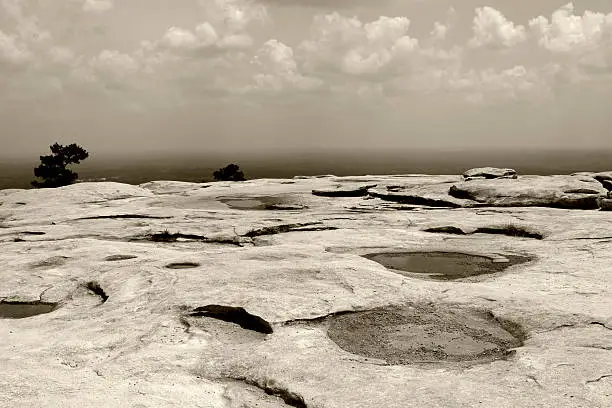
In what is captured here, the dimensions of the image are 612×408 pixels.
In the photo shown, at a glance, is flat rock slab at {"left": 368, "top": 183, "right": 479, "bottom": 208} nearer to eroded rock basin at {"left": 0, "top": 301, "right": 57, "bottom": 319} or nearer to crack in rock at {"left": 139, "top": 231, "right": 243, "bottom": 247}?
crack in rock at {"left": 139, "top": 231, "right": 243, "bottom": 247}

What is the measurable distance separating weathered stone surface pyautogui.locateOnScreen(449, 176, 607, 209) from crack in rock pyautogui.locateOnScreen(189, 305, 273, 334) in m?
19.3

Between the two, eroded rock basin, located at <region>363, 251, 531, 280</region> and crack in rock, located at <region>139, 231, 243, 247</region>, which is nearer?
eroded rock basin, located at <region>363, 251, 531, 280</region>

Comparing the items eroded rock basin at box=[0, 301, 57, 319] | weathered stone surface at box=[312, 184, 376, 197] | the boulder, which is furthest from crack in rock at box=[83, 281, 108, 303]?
the boulder

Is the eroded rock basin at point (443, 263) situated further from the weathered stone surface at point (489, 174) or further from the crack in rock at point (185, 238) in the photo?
the weathered stone surface at point (489, 174)

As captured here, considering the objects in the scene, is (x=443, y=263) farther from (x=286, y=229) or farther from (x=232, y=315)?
(x=232, y=315)

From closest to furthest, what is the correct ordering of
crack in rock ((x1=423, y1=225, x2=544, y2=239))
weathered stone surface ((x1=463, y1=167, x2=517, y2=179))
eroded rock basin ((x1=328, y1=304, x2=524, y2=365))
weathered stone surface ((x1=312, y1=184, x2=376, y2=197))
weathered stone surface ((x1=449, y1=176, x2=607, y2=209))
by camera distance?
eroded rock basin ((x1=328, y1=304, x2=524, y2=365))
crack in rock ((x1=423, y1=225, x2=544, y2=239))
weathered stone surface ((x1=449, y1=176, x2=607, y2=209))
weathered stone surface ((x1=312, y1=184, x2=376, y2=197))
weathered stone surface ((x1=463, y1=167, x2=517, y2=179))

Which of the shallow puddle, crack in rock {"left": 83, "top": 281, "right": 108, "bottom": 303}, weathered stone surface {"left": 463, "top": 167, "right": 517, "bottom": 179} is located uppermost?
weathered stone surface {"left": 463, "top": 167, "right": 517, "bottom": 179}

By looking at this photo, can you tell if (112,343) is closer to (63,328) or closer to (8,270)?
(63,328)

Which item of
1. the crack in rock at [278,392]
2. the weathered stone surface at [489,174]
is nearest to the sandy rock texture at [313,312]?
the crack in rock at [278,392]

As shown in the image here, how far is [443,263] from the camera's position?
18719mm

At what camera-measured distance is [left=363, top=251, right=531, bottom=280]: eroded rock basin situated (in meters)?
17.2

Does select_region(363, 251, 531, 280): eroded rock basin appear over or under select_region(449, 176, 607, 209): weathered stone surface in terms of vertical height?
under

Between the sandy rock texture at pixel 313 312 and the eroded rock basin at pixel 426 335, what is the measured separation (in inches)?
1.9

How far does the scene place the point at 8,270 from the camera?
18.0 metres
